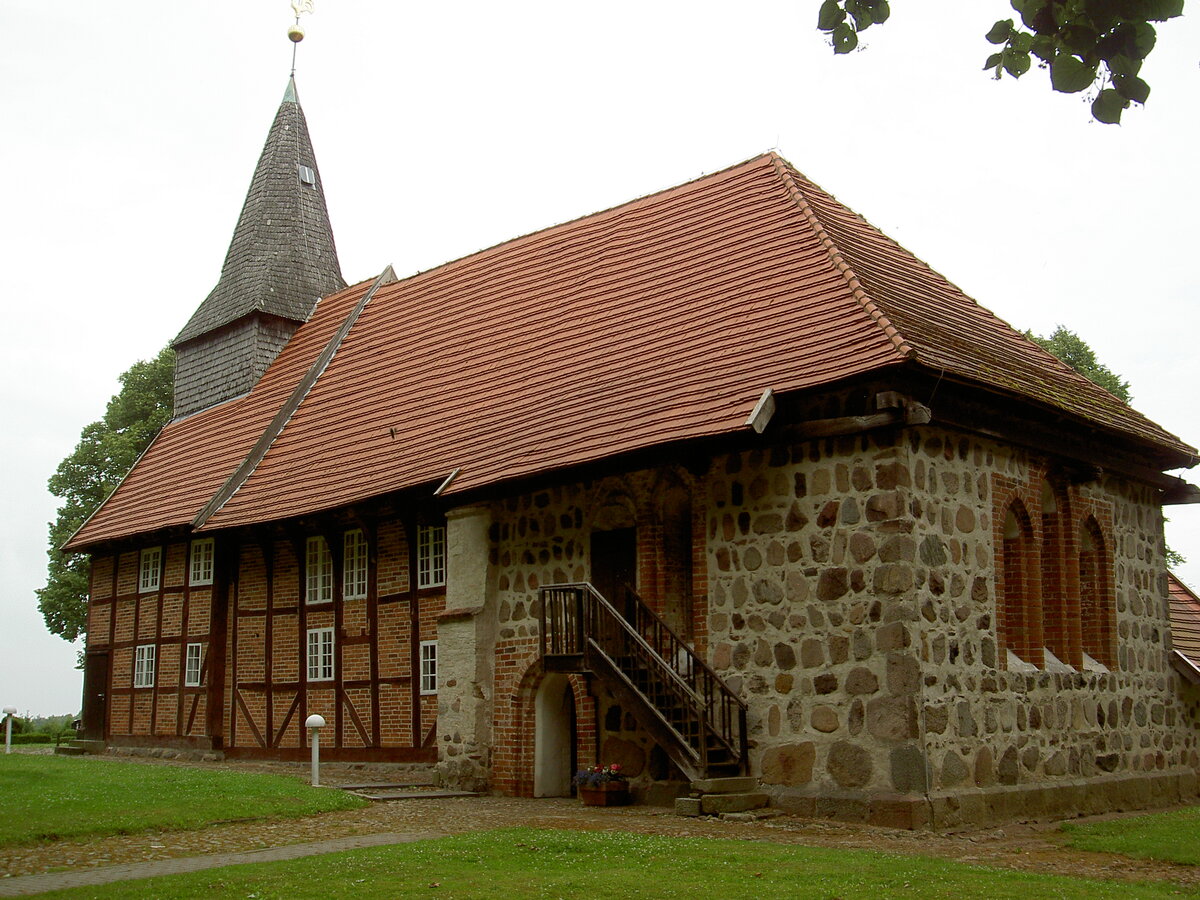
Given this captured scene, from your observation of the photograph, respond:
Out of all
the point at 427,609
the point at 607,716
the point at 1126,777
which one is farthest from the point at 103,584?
the point at 1126,777

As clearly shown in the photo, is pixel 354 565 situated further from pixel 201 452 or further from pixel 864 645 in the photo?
pixel 864 645

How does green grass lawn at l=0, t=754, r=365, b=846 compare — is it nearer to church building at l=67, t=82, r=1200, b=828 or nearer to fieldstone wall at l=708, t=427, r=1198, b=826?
church building at l=67, t=82, r=1200, b=828

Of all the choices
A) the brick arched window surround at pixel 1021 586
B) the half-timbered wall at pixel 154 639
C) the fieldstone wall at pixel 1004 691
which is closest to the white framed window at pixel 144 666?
the half-timbered wall at pixel 154 639

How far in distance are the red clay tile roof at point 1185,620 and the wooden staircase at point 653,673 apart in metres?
7.64

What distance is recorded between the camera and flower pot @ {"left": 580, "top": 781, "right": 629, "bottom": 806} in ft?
46.4

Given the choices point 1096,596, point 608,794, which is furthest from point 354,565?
point 1096,596

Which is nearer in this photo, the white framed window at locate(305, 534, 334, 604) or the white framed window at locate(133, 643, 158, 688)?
the white framed window at locate(305, 534, 334, 604)

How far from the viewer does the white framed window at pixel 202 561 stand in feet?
74.6

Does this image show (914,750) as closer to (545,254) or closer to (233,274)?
(545,254)

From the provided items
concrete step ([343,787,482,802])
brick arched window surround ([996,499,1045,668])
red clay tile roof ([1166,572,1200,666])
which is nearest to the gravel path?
concrete step ([343,787,482,802])

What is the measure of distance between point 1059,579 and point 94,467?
28.1 m

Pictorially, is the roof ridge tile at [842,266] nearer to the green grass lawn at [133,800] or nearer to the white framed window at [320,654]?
the green grass lawn at [133,800]

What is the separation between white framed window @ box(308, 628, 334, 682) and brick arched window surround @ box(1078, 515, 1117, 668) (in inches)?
434

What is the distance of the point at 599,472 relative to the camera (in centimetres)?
1520
